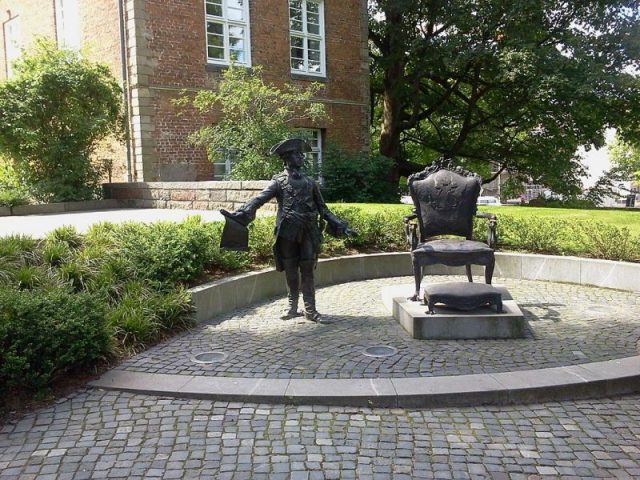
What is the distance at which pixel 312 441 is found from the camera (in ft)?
12.4

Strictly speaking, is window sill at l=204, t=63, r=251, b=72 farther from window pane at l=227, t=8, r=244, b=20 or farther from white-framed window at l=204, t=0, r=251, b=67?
window pane at l=227, t=8, r=244, b=20

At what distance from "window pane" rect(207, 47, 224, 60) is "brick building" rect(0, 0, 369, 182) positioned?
3 centimetres

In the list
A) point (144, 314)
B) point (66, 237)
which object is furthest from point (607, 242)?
point (66, 237)

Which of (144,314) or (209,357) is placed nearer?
(209,357)

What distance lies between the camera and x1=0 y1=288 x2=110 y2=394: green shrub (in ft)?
14.1

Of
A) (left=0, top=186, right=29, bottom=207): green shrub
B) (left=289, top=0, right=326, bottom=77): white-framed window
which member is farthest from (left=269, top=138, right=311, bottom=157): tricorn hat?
(left=289, top=0, right=326, bottom=77): white-framed window

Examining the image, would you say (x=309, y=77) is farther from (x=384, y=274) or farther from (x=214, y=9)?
(x=384, y=274)

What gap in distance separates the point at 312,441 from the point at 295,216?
2902 millimetres

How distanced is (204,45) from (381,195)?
276 inches

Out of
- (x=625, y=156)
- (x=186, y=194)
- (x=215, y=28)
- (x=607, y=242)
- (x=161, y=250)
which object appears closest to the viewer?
(x=161, y=250)

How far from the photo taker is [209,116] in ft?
60.0

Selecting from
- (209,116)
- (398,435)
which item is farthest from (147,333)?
(209,116)

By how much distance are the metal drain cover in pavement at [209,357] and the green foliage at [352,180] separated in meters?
11.4

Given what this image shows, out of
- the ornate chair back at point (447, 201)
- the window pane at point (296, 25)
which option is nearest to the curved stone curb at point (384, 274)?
the ornate chair back at point (447, 201)
